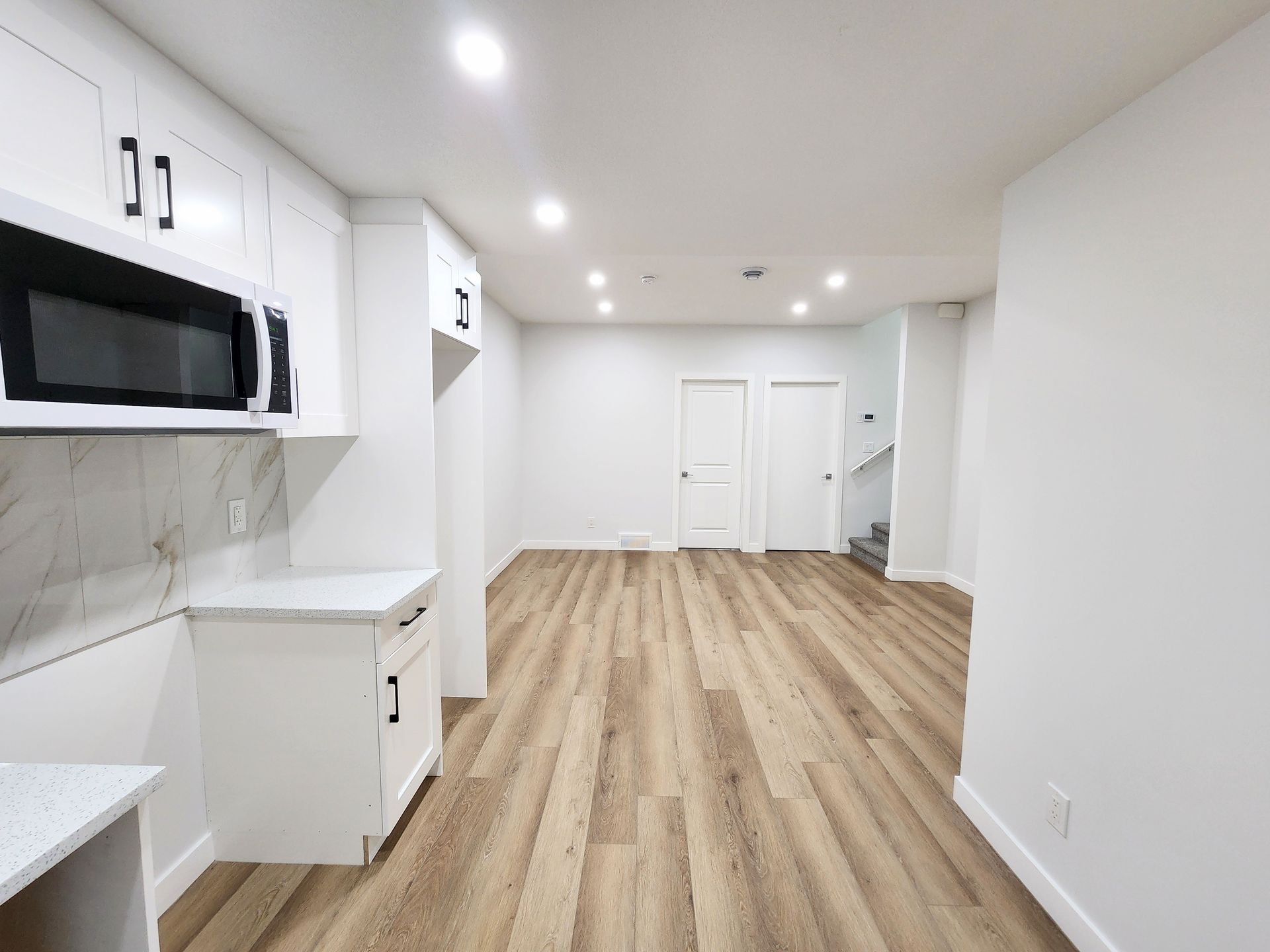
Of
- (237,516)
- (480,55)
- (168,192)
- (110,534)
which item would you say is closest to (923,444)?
(480,55)

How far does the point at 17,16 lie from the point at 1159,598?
272cm

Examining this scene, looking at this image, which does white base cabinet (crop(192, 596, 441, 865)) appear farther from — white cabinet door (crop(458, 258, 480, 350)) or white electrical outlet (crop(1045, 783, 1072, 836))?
white electrical outlet (crop(1045, 783, 1072, 836))

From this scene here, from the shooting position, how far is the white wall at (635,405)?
17.6 ft

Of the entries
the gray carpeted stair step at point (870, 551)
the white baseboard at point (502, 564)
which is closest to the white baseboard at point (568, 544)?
the white baseboard at point (502, 564)

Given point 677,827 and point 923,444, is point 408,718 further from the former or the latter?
point 923,444

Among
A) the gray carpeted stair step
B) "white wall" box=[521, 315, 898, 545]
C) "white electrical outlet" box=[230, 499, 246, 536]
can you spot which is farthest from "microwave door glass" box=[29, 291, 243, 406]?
the gray carpeted stair step

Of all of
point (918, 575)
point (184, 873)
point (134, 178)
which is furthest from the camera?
point (918, 575)

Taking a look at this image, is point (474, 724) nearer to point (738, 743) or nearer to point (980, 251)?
point (738, 743)

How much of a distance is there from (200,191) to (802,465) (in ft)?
17.1

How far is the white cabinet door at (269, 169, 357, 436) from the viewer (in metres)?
1.63

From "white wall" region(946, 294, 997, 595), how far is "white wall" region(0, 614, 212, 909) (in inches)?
187

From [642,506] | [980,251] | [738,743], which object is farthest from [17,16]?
[642,506]

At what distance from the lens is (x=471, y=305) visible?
255 cm

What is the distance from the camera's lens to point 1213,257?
114 cm
